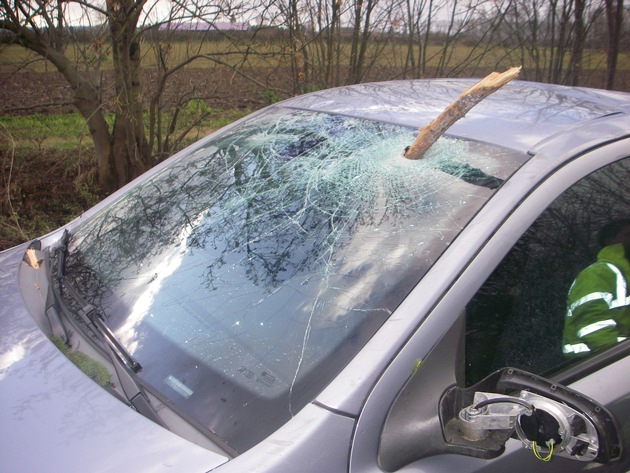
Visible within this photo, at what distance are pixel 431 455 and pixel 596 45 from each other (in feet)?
24.4

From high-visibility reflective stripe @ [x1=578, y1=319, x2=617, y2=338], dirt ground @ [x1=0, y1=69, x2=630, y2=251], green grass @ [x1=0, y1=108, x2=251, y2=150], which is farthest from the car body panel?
green grass @ [x1=0, y1=108, x2=251, y2=150]

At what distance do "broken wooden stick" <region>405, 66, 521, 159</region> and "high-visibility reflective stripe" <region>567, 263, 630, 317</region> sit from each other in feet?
2.16

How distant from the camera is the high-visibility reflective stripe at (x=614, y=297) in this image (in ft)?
5.90

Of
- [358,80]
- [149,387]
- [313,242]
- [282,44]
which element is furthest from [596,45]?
[149,387]

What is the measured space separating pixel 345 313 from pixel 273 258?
0.34m

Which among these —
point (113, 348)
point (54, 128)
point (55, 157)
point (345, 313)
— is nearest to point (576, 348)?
point (345, 313)

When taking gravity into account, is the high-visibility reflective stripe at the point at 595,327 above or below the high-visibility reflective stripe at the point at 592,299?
below

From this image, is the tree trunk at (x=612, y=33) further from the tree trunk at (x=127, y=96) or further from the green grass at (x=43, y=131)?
the green grass at (x=43, y=131)

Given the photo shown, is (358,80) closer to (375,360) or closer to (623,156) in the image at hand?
(623,156)

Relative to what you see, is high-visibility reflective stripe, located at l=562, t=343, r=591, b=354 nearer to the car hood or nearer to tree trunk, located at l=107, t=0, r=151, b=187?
the car hood

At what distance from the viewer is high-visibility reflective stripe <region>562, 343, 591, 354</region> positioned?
5.67ft

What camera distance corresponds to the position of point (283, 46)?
18.4ft

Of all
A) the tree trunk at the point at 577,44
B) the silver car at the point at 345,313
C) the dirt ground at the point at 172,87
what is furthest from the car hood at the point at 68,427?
the tree trunk at the point at 577,44

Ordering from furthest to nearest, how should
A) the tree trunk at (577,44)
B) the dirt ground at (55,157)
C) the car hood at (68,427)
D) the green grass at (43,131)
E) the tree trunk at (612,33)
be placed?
the tree trunk at (577,44) < the tree trunk at (612,33) < the green grass at (43,131) < the dirt ground at (55,157) < the car hood at (68,427)
